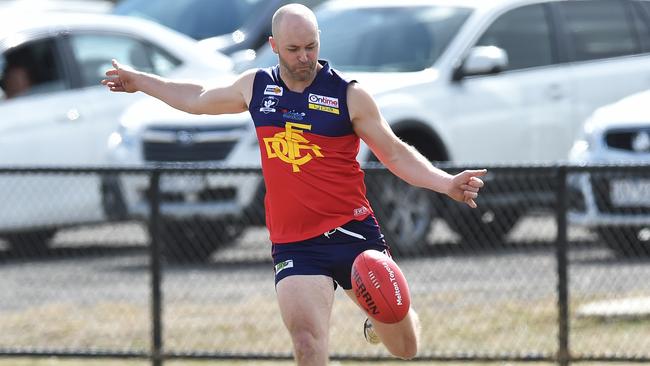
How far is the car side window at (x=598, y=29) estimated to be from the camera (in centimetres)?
1268

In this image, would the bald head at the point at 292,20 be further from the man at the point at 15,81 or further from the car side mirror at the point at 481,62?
the man at the point at 15,81

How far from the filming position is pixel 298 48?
21.1 feet

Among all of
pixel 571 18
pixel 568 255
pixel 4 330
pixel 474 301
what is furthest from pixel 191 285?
pixel 571 18

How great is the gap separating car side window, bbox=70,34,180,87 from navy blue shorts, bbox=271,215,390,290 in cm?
645

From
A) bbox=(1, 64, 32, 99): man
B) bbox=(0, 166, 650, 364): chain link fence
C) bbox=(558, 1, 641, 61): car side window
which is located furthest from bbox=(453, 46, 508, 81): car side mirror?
bbox=(1, 64, 32, 99): man

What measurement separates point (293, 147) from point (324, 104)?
23 cm

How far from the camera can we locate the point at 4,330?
→ 9.24 metres

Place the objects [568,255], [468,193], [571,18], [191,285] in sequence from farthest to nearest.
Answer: [571,18], [191,285], [568,255], [468,193]

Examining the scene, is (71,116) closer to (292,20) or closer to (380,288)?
(292,20)

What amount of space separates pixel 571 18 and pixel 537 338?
4.50m

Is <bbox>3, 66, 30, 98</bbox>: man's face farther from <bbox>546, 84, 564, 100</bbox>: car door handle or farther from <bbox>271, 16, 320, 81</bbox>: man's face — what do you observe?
<bbox>271, 16, 320, 81</bbox>: man's face

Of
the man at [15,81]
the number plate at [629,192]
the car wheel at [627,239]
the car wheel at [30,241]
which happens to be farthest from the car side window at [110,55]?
the number plate at [629,192]

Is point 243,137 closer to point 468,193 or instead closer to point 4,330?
point 4,330

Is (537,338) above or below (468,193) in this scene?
below
